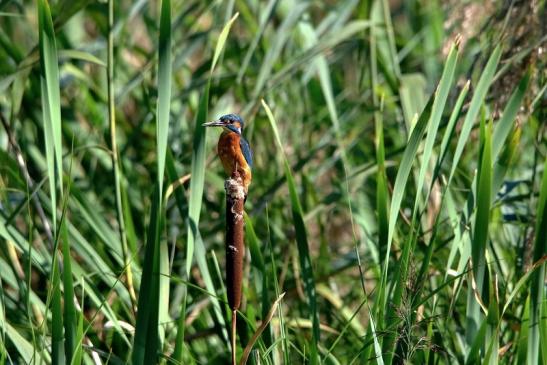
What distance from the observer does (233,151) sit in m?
1.47

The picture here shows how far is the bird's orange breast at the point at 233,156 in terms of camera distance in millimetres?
1425

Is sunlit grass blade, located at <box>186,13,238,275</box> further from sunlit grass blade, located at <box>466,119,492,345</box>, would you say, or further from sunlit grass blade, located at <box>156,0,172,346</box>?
sunlit grass blade, located at <box>466,119,492,345</box>

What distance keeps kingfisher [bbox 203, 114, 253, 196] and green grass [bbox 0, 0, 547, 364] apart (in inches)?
3.2

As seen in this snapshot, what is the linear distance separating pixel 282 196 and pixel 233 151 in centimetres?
144

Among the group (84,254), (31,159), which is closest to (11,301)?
(84,254)

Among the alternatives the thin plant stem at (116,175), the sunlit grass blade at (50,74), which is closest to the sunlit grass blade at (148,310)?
the sunlit grass blade at (50,74)

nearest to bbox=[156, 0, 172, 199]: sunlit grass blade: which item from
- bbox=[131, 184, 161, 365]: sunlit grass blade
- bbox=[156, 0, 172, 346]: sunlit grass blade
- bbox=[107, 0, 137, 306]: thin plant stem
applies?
bbox=[156, 0, 172, 346]: sunlit grass blade

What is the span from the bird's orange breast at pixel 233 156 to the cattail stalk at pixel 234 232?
Result: 60mm

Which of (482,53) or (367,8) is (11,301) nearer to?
(482,53)

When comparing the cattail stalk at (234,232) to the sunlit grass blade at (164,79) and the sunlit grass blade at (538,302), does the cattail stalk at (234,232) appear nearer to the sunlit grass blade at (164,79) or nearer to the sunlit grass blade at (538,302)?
the sunlit grass blade at (164,79)

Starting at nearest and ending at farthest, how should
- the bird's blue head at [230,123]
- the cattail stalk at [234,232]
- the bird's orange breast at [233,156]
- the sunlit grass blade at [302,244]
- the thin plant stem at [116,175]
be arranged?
the cattail stalk at [234,232] → the bird's orange breast at [233,156] → the bird's blue head at [230,123] → the sunlit grass blade at [302,244] → the thin plant stem at [116,175]

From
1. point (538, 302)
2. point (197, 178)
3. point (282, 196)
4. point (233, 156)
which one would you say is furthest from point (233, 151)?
point (282, 196)

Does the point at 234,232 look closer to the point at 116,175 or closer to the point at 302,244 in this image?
the point at 302,244

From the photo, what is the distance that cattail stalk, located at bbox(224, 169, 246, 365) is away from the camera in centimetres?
129
